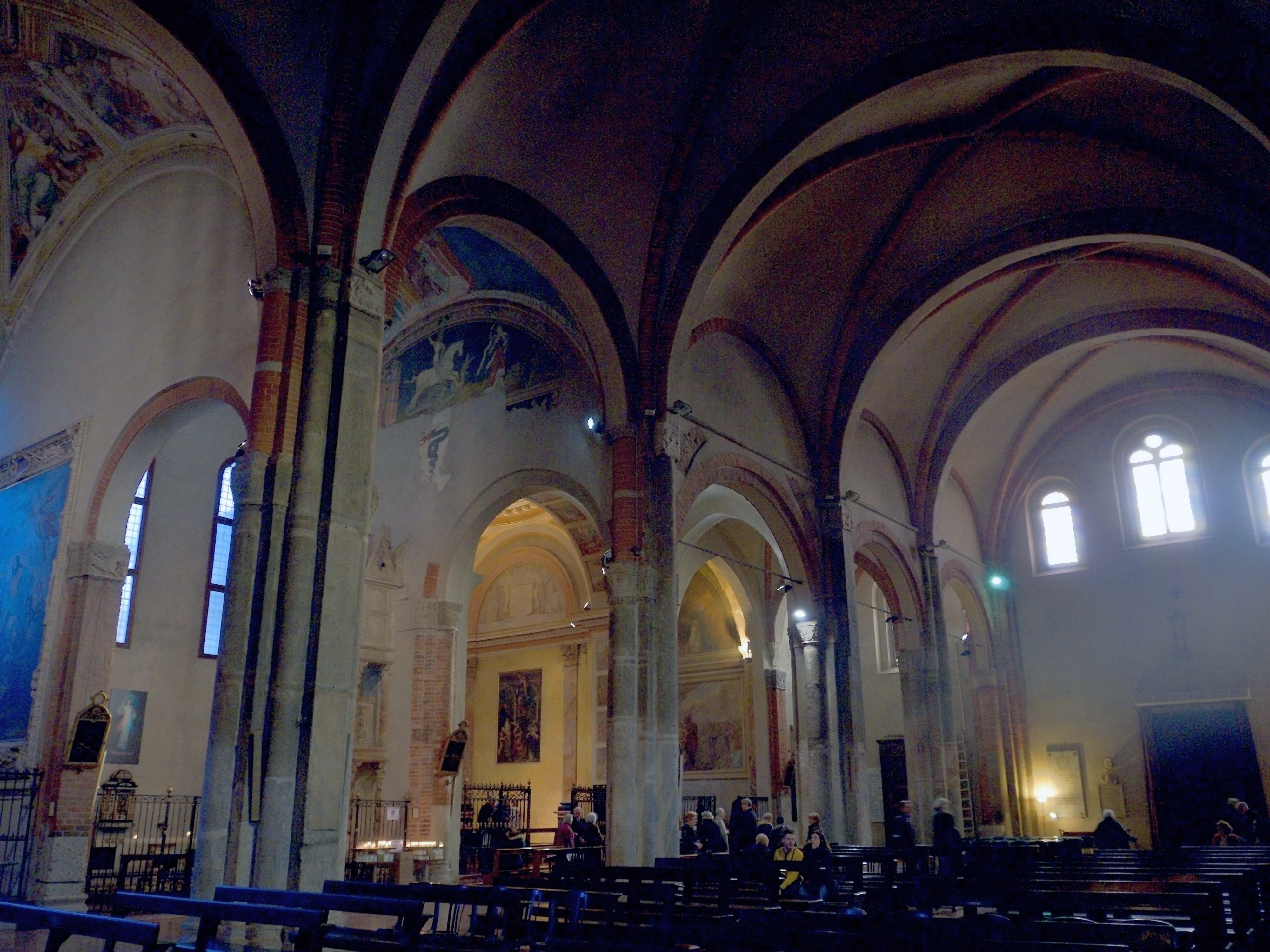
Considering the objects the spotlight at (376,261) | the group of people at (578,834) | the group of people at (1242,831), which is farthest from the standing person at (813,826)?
the spotlight at (376,261)

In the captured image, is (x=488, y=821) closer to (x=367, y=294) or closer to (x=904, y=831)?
(x=904, y=831)

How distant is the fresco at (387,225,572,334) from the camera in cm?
1330

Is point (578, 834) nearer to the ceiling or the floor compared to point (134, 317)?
nearer to the floor

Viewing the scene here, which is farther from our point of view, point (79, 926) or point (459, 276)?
point (459, 276)

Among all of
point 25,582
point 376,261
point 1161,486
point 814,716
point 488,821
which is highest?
point 1161,486

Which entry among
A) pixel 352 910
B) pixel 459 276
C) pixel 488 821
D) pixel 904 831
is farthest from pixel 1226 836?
pixel 352 910

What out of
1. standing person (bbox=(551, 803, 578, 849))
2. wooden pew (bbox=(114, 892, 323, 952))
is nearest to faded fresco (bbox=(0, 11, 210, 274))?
wooden pew (bbox=(114, 892, 323, 952))

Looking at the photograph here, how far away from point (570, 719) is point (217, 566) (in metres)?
8.28

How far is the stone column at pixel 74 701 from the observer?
36.5 feet

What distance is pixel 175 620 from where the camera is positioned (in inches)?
658

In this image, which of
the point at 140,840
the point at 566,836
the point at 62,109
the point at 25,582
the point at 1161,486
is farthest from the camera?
the point at 1161,486

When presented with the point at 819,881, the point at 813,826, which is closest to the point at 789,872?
the point at 819,881

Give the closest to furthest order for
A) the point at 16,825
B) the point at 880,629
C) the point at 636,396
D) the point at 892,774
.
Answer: the point at 16,825
the point at 636,396
the point at 892,774
the point at 880,629

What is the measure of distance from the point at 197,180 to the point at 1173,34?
10961 millimetres
